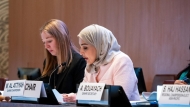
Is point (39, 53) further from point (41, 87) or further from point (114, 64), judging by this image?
point (41, 87)

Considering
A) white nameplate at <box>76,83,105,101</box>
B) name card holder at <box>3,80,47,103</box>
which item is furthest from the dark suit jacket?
white nameplate at <box>76,83,105,101</box>

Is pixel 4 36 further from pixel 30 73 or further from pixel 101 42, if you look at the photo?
pixel 101 42

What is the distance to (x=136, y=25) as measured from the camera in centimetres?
590

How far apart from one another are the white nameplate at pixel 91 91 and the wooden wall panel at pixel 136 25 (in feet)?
12.8

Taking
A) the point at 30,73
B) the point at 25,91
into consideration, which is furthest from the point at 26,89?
the point at 30,73

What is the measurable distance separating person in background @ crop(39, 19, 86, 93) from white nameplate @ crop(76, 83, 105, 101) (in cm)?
124

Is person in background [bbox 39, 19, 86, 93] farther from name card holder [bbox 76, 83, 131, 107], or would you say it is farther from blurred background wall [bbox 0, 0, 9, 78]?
blurred background wall [bbox 0, 0, 9, 78]

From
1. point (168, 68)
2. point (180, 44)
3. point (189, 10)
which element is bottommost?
point (168, 68)

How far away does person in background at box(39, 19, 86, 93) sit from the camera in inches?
128

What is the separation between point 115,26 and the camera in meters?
6.04

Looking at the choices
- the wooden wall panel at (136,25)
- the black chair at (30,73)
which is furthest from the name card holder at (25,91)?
the wooden wall panel at (136,25)

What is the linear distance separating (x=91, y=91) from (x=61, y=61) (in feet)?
4.66

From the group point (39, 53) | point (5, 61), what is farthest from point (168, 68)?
point (5, 61)

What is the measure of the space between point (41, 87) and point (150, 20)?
3877 millimetres
